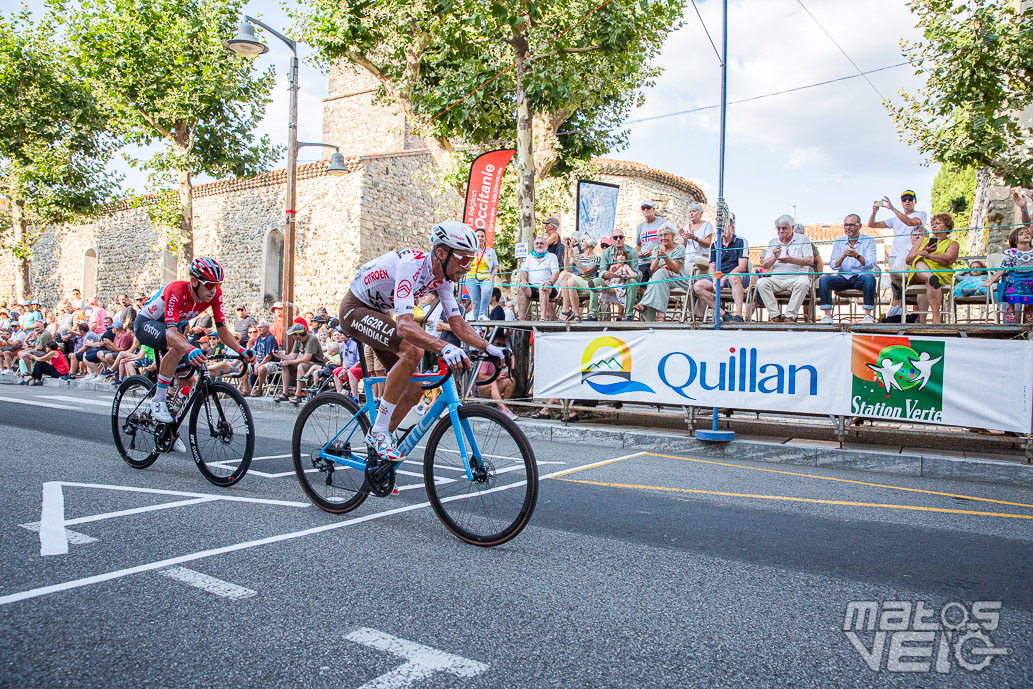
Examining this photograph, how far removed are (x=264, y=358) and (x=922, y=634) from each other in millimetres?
14141

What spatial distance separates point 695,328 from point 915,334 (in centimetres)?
273

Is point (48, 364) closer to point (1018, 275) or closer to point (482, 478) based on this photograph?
point (482, 478)

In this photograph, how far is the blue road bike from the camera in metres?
4.39

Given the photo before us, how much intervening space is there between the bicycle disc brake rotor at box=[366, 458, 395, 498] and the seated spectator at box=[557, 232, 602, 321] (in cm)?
684

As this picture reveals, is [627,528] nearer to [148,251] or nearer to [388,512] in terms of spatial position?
[388,512]

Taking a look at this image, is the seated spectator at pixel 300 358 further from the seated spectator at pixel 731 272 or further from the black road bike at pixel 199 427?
the seated spectator at pixel 731 272

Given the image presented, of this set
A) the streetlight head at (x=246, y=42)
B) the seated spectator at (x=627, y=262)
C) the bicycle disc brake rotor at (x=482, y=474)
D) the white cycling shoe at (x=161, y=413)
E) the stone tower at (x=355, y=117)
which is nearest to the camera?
the bicycle disc brake rotor at (x=482, y=474)

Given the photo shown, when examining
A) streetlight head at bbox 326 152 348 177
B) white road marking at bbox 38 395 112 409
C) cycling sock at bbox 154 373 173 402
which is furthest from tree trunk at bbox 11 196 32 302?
cycling sock at bbox 154 373 173 402

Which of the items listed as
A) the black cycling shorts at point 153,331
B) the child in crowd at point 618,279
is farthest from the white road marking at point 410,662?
the child in crowd at point 618,279

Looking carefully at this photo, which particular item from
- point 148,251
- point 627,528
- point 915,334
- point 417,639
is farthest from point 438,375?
point 148,251

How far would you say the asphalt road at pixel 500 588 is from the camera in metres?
2.81

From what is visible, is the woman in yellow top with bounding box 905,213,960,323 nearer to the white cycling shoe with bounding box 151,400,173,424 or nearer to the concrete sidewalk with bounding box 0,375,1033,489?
the concrete sidewalk with bounding box 0,375,1033,489

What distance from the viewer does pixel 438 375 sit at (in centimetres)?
481

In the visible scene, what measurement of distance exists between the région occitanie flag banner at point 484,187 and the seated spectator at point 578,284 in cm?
349
